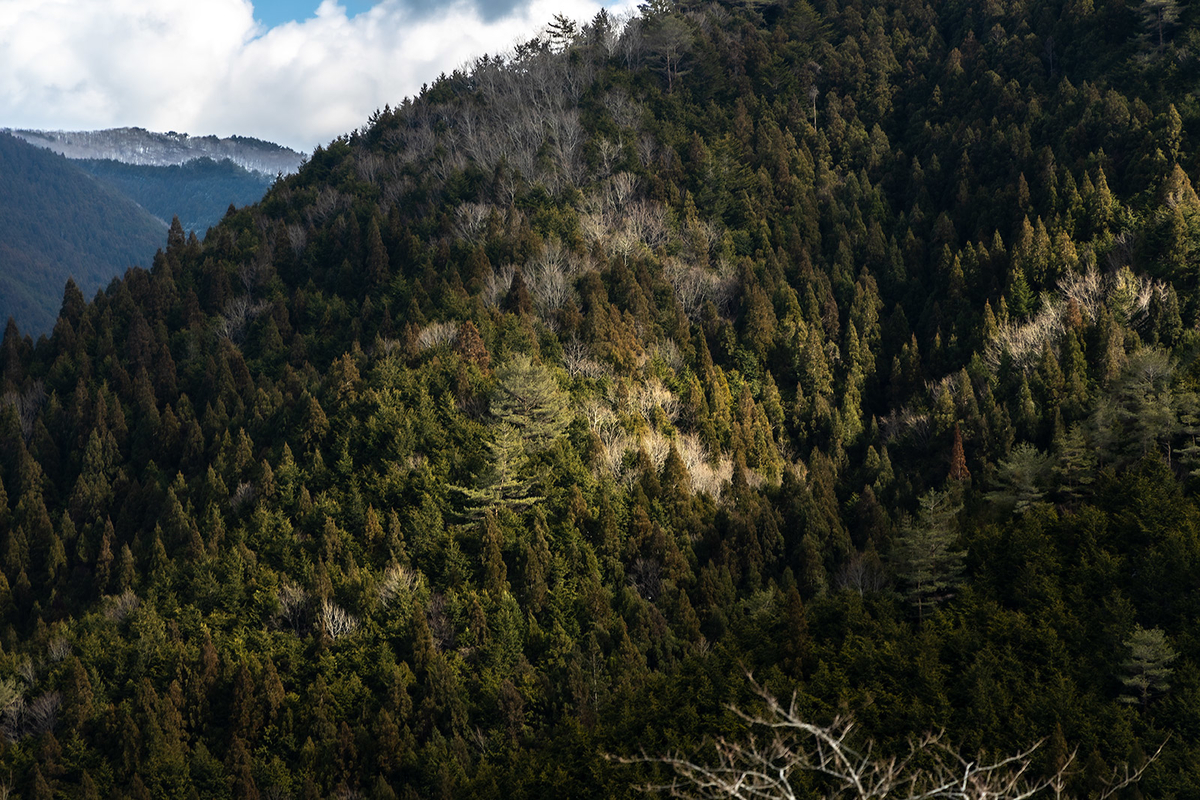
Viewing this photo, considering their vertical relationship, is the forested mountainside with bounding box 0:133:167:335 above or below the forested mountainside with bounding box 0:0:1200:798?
above

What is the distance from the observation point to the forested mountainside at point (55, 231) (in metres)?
153

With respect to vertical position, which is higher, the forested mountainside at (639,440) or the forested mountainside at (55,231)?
the forested mountainside at (55,231)

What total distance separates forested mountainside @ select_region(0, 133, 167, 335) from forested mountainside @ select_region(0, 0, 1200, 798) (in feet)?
288

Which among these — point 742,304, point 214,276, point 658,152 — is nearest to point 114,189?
point 214,276

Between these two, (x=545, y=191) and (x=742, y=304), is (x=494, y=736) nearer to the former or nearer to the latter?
(x=742, y=304)

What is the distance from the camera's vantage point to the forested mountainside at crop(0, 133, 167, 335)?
502 ft

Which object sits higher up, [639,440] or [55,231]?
[55,231]

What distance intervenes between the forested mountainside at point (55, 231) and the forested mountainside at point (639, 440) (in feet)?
288

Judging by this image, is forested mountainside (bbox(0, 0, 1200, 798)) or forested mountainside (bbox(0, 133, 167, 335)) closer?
forested mountainside (bbox(0, 0, 1200, 798))

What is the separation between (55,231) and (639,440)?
15691cm

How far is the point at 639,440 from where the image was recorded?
57.9m

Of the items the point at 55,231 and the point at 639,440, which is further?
the point at 55,231

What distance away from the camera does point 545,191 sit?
246 feet

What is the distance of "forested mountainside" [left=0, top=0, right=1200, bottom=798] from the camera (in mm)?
39969
